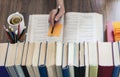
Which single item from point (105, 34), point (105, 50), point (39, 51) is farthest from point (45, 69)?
point (105, 34)

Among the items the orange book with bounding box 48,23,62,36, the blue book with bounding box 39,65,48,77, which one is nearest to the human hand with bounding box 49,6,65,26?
the orange book with bounding box 48,23,62,36

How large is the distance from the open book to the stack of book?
17 cm

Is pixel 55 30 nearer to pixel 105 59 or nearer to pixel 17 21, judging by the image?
pixel 17 21

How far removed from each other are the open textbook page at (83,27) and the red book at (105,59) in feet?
0.55

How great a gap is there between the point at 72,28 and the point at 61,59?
261mm

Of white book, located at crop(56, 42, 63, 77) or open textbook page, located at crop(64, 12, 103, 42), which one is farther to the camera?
open textbook page, located at crop(64, 12, 103, 42)

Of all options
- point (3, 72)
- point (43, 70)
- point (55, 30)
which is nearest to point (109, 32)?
point (55, 30)

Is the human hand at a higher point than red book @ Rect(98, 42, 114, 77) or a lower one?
higher

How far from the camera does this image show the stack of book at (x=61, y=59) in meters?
0.89

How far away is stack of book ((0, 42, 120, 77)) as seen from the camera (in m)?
0.89

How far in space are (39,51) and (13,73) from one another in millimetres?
130

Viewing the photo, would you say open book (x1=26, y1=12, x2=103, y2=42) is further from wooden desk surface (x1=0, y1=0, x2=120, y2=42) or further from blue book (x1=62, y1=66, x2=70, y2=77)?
blue book (x1=62, y1=66, x2=70, y2=77)

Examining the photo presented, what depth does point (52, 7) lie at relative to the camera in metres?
1.25

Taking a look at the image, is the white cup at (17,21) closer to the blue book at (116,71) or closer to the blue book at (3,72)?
the blue book at (3,72)
